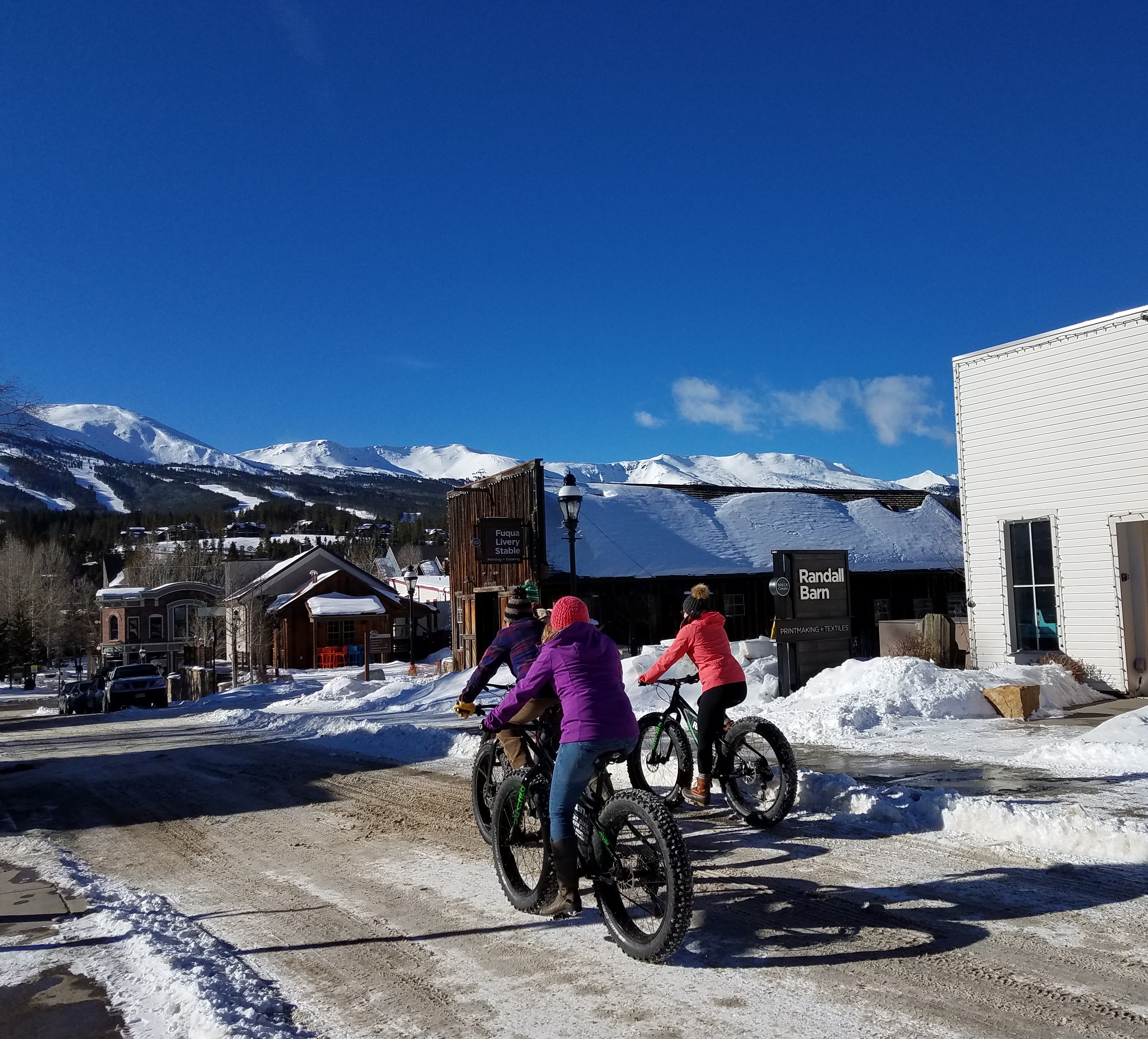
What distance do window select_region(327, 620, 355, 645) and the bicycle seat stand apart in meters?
51.4

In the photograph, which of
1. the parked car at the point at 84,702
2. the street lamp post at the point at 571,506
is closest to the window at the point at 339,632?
the parked car at the point at 84,702

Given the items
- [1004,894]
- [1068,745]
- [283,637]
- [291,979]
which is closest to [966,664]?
[1068,745]

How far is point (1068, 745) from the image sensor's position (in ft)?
32.7

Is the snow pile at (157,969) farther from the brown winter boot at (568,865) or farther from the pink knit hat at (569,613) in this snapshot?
the pink knit hat at (569,613)

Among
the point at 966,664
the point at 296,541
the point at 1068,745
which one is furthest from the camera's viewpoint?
the point at 296,541

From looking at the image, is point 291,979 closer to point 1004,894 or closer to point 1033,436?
point 1004,894

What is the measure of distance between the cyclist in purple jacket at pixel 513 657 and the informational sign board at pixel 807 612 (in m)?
8.06

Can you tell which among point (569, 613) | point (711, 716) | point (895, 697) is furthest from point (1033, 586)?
point (569, 613)

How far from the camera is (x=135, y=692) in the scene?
32844mm

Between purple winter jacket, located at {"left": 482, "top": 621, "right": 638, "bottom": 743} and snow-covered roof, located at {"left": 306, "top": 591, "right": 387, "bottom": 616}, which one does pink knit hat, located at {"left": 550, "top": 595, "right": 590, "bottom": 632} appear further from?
snow-covered roof, located at {"left": 306, "top": 591, "right": 387, "bottom": 616}

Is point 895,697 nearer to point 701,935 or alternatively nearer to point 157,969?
point 701,935

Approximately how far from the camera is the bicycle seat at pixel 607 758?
208 inches

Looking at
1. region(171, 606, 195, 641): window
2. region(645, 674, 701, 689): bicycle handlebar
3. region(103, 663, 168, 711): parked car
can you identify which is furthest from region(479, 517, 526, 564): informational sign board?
region(171, 606, 195, 641): window

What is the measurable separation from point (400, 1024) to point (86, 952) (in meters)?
2.35
